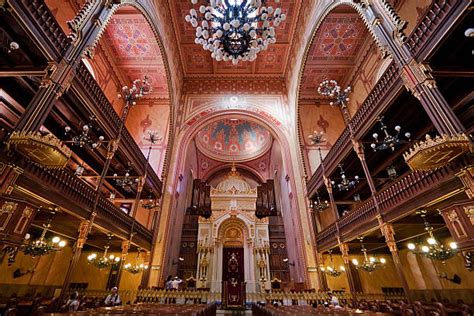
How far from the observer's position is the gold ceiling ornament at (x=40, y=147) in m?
3.76

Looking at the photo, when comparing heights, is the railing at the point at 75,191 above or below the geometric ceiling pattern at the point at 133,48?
below

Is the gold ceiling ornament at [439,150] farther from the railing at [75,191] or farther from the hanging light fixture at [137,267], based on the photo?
the hanging light fixture at [137,267]

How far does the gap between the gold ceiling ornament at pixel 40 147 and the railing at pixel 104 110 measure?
2.82 meters

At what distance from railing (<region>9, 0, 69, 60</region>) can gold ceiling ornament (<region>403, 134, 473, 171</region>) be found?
312 inches

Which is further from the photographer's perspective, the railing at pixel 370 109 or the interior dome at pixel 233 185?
the interior dome at pixel 233 185

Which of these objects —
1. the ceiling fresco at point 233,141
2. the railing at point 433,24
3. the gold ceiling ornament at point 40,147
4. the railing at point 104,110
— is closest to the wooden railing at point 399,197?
the railing at point 433,24

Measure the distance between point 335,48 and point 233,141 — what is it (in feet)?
37.6

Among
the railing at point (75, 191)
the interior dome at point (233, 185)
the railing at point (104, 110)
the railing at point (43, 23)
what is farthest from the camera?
the interior dome at point (233, 185)

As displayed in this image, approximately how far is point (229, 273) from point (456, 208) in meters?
13.9

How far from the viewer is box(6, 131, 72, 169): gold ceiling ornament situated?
12.3 ft

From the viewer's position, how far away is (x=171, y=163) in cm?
1342

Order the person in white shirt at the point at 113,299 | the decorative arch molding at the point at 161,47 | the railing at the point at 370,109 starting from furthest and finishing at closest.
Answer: the decorative arch molding at the point at 161,47, the person in white shirt at the point at 113,299, the railing at the point at 370,109

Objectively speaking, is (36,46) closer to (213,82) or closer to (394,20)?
(394,20)

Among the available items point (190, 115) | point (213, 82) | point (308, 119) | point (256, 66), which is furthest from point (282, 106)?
point (190, 115)
